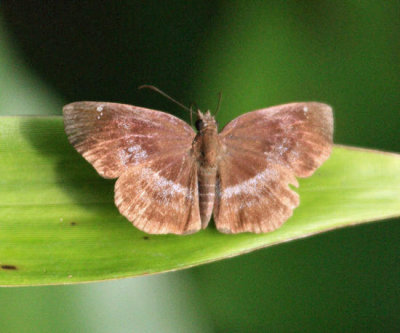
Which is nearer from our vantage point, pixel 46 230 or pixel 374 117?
pixel 46 230

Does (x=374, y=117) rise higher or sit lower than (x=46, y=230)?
higher

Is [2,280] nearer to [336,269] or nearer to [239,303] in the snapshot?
[239,303]

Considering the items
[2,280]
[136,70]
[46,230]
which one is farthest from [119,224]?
[136,70]

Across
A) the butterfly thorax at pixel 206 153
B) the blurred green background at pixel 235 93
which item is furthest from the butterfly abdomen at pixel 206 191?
the blurred green background at pixel 235 93

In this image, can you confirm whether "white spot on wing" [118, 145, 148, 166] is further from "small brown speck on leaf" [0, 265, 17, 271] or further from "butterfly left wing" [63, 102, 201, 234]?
"small brown speck on leaf" [0, 265, 17, 271]

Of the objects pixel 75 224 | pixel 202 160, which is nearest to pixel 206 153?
pixel 202 160

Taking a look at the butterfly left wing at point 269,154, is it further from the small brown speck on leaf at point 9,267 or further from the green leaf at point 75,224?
the small brown speck on leaf at point 9,267
